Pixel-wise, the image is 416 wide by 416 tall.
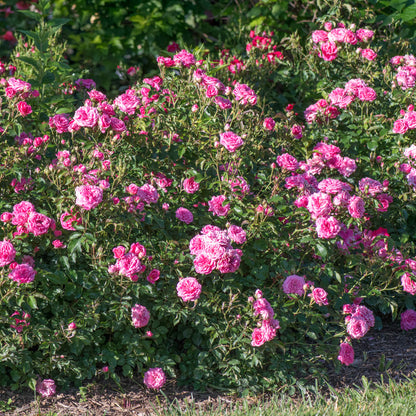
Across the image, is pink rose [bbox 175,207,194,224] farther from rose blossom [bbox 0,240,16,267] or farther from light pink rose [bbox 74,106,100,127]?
rose blossom [bbox 0,240,16,267]

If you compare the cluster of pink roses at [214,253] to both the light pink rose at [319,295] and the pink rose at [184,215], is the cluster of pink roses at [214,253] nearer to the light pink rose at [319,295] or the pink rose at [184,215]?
the pink rose at [184,215]

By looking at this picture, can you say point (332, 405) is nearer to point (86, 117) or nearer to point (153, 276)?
point (153, 276)

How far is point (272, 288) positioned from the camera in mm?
3451

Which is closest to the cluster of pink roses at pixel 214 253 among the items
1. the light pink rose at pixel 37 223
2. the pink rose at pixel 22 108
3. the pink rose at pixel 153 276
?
the pink rose at pixel 153 276

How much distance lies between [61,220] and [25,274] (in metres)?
0.32

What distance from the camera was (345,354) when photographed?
337 centimetres

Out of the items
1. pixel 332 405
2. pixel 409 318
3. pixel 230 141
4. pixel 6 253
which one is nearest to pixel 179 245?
pixel 230 141

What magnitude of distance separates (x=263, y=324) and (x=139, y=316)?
620mm

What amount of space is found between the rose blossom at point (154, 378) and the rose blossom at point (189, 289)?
17.6 inches

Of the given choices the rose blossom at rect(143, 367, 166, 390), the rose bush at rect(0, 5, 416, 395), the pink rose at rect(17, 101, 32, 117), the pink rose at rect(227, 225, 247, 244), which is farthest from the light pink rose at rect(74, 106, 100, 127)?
the rose blossom at rect(143, 367, 166, 390)

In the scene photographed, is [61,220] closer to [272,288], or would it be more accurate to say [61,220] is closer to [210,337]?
[210,337]

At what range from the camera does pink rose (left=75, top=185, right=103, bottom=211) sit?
293cm

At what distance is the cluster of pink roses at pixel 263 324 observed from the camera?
3.10 meters

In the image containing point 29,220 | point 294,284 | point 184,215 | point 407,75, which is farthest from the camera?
point 407,75
